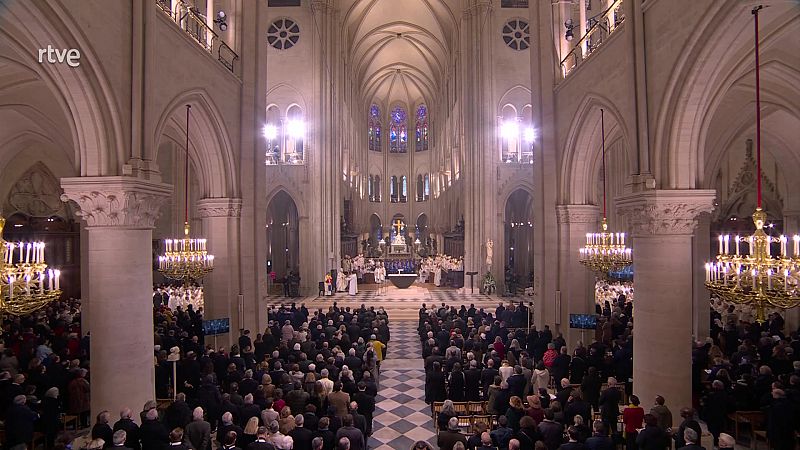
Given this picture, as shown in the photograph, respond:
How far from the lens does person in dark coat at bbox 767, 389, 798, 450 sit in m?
7.72

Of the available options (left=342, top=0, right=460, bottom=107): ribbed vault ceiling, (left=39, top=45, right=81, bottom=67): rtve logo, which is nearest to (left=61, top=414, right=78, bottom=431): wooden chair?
(left=39, top=45, right=81, bottom=67): rtve logo

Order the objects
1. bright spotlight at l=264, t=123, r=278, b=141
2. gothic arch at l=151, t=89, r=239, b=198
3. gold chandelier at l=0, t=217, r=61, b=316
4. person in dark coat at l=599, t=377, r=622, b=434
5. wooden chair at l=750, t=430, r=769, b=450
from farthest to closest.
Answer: bright spotlight at l=264, t=123, r=278, b=141
gothic arch at l=151, t=89, r=239, b=198
person in dark coat at l=599, t=377, r=622, b=434
wooden chair at l=750, t=430, r=769, b=450
gold chandelier at l=0, t=217, r=61, b=316

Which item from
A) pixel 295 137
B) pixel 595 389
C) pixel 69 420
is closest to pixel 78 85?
pixel 69 420

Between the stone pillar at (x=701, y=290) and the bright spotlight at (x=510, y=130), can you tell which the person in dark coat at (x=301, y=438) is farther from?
the bright spotlight at (x=510, y=130)

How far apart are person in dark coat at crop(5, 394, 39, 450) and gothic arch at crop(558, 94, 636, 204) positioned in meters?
13.3

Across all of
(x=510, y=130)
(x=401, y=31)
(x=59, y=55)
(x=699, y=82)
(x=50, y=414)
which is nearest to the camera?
(x=59, y=55)

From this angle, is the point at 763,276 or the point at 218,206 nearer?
the point at 763,276

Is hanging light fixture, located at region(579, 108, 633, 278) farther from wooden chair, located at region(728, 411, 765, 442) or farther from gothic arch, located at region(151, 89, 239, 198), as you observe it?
gothic arch, located at region(151, 89, 239, 198)

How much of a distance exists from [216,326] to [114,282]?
224 inches

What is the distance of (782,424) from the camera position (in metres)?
7.75

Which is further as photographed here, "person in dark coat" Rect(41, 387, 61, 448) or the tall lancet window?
the tall lancet window

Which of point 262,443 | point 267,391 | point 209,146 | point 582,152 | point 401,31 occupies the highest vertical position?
point 401,31

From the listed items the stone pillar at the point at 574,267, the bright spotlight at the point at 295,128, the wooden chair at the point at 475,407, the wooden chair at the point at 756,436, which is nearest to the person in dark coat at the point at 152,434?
the wooden chair at the point at 475,407

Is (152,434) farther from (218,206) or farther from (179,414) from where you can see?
(218,206)
